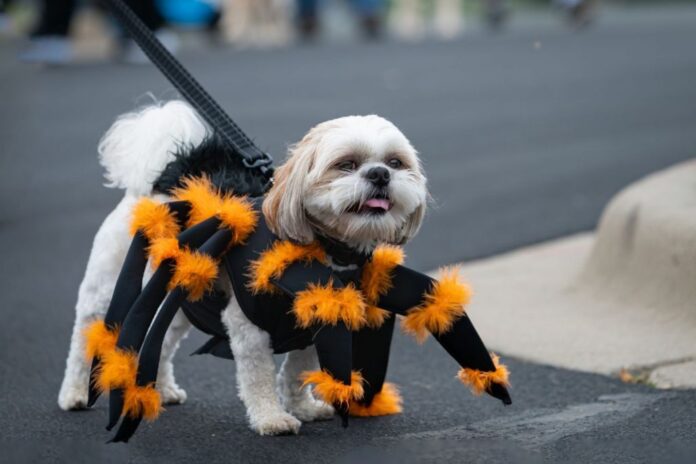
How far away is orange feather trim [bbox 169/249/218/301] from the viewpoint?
459 centimetres

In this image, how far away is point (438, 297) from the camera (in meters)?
4.65

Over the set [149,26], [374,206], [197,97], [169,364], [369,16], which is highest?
[374,206]

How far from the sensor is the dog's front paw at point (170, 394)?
5289 millimetres

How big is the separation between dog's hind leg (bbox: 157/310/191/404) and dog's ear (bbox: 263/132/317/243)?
2.96ft

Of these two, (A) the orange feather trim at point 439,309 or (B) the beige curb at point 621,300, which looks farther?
(B) the beige curb at point 621,300

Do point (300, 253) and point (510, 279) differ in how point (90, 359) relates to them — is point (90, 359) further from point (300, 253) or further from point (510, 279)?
point (510, 279)

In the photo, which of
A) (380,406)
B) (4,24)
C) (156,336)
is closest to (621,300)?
(380,406)

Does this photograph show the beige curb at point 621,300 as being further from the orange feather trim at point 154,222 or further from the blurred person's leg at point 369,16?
the blurred person's leg at point 369,16

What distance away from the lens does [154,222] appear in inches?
188

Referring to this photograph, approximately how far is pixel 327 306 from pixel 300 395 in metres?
0.75

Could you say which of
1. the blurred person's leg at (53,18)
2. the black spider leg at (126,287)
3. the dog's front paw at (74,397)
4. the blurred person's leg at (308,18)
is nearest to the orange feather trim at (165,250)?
the black spider leg at (126,287)

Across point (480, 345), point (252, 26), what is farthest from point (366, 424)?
point (252, 26)

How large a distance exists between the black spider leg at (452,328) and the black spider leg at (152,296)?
66 cm

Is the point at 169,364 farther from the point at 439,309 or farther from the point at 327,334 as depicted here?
the point at 439,309
